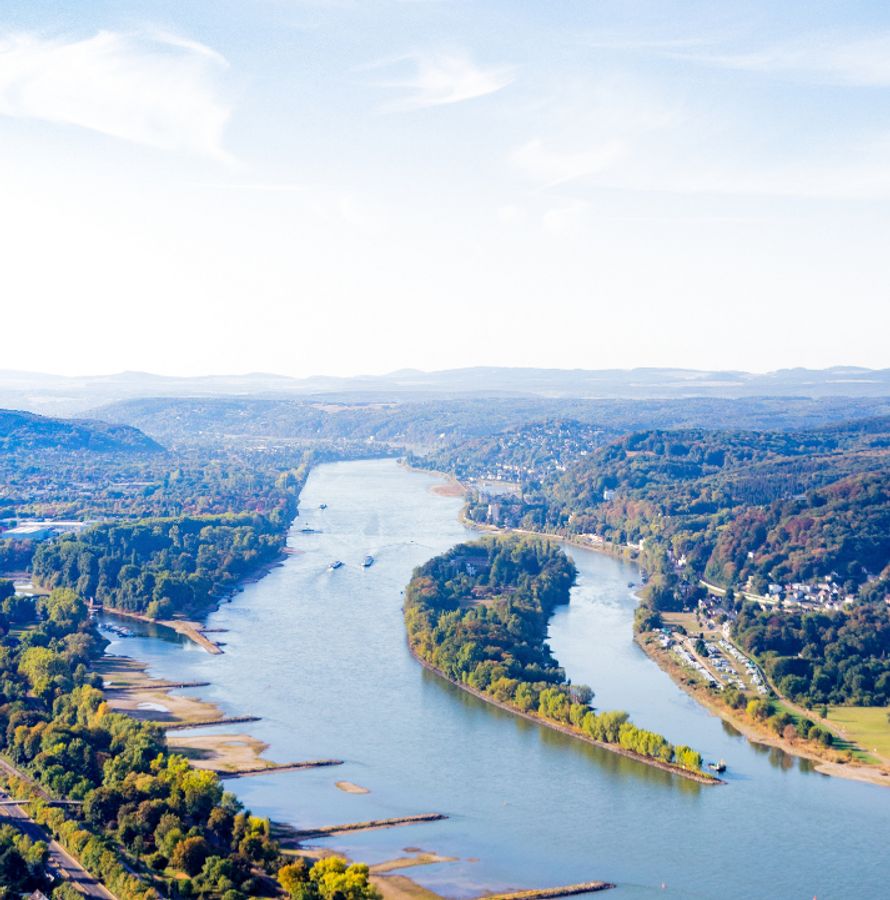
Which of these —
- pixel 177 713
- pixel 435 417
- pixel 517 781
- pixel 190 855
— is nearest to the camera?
pixel 190 855

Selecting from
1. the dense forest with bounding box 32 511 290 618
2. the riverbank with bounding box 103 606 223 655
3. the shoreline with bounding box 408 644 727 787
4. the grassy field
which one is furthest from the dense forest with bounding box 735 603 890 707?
the dense forest with bounding box 32 511 290 618

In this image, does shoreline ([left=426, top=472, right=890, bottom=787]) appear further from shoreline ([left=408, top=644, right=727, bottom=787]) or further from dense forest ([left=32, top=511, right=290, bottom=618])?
dense forest ([left=32, top=511, right=290, bottom=618])

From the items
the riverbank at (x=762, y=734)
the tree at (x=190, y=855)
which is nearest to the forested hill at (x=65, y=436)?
the riverbank at (x=762, y=734)

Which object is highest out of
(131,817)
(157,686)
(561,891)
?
(131,817)

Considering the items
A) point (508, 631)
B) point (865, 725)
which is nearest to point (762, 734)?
point (865, 725)

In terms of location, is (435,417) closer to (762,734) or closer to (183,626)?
(183,626)

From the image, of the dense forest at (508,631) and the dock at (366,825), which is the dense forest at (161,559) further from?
the dock at (366,825)
